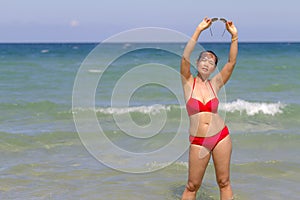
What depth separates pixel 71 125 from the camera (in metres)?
11.6

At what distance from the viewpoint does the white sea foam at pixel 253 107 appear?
44.2 feet

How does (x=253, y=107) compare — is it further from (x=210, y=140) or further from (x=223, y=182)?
(x=210, y=140)

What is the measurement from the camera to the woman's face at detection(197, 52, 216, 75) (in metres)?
5.06

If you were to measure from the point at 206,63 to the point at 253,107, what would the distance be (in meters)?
9.40

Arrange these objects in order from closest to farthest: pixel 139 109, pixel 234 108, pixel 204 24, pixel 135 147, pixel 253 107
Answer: pixel 204 24, pixel 135 147, pixel 234 108, pixel 253 107, pixel 139 109

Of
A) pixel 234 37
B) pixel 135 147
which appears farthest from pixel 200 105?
pixel 135 147

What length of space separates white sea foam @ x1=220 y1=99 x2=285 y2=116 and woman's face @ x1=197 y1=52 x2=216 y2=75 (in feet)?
26.1

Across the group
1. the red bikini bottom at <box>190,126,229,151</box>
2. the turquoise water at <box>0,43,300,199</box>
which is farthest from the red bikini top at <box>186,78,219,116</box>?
the turquoise water at <box>0,43,300,199</box>

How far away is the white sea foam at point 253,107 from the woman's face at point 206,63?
26.1 ft

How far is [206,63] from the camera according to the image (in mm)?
5086

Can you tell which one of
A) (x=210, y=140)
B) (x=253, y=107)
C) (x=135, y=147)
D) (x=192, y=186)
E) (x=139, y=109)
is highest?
(x=210, y=140)

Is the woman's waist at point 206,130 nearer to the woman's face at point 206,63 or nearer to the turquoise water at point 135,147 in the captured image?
the woman's face at point 206,63

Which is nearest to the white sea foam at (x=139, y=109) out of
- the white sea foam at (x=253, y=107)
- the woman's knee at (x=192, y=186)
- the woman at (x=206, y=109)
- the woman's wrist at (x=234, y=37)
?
the white sea foam at (x=253, y=107)

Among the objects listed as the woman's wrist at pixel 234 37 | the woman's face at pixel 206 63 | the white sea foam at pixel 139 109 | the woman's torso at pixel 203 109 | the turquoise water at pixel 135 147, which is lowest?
the white sea foam at pixel 139 109
